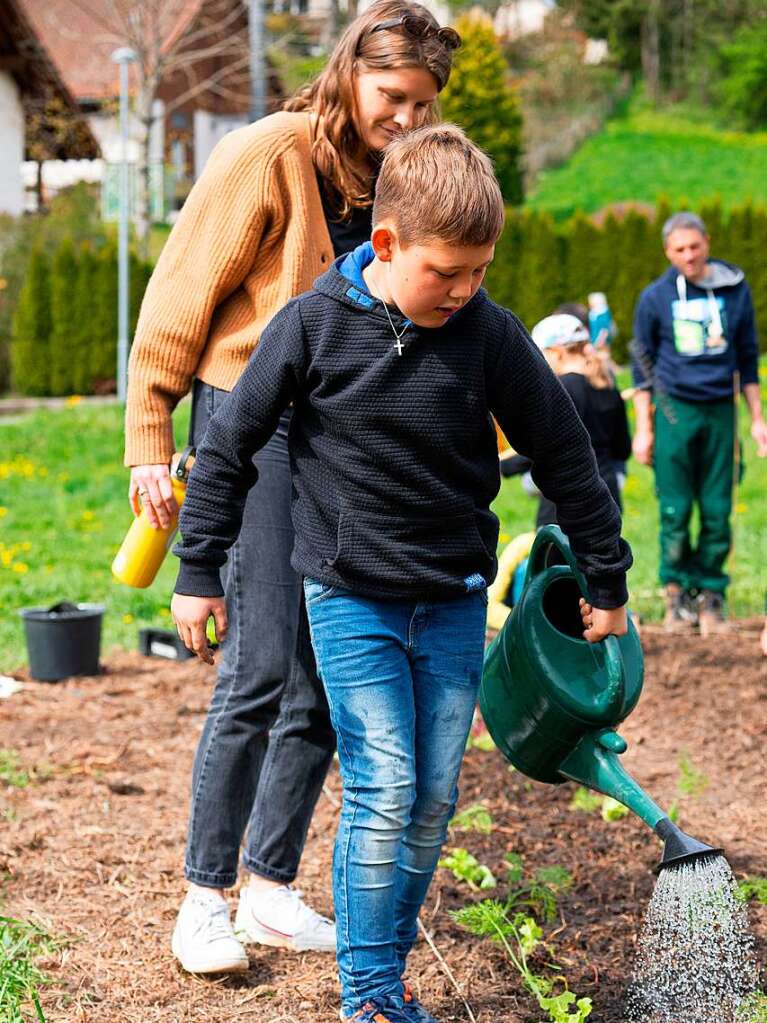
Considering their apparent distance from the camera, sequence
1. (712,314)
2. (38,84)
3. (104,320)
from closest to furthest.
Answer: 1. (712,314)
2. (104,320)
3. (38,84)

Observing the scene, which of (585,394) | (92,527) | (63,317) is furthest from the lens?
(63,317)

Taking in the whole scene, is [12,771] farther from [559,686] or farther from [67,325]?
[67,325]

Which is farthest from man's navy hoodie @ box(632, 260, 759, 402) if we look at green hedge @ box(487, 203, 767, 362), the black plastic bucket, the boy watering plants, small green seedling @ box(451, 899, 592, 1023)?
green hedge @ box(487, 203, 767, 362)

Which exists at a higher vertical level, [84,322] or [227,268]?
[227,268]

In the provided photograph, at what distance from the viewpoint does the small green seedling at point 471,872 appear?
3.11 metres

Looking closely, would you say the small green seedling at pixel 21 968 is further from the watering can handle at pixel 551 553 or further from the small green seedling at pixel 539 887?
the watering can handle at pixel 551 553

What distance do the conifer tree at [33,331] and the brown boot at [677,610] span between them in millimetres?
13239

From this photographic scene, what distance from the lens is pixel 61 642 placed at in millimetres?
5316

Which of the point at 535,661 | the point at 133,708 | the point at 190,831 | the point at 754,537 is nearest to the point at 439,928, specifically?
the point at 190,831

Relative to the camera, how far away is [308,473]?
2.28m

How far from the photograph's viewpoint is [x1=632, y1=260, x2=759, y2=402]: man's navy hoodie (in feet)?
→ 20.7

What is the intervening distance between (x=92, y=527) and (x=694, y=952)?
7138 millimetres

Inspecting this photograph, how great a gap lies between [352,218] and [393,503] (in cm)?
78

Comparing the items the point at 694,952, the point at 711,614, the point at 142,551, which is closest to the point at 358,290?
the point at 142,551
